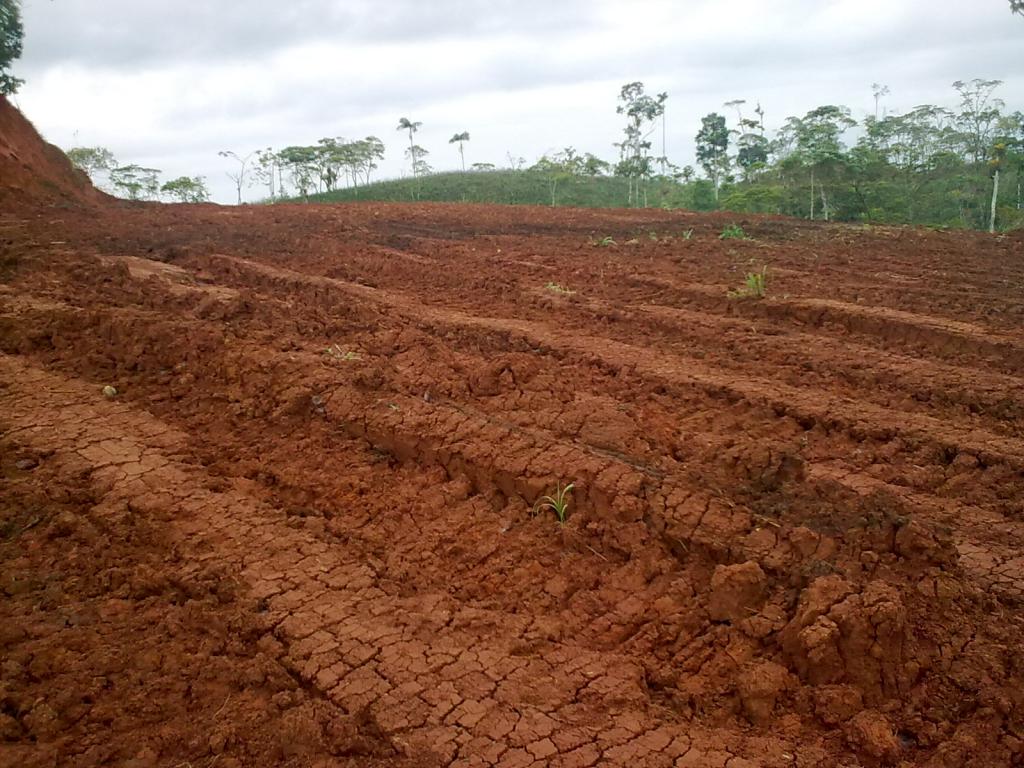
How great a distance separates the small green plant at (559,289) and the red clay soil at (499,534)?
40.8 inches

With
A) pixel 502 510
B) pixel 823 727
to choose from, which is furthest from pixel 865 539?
pixel 502 510

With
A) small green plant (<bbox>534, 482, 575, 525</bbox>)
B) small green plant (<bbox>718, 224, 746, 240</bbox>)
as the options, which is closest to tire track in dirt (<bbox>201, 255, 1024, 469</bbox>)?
small green plant (<bbox>534, 482, 575, 525</bbox>)

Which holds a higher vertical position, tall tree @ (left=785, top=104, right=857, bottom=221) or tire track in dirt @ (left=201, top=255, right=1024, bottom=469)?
tall tree @ (left=785, top=104, right=857, bottom=221)

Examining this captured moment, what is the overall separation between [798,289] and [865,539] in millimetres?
6185

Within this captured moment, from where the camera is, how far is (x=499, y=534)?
3.91m

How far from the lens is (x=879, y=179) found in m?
23.6

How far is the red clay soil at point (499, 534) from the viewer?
105 inches

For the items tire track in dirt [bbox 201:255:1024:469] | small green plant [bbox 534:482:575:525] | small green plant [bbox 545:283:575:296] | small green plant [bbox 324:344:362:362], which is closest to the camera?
small green plant [bbox 534:482:575:525]

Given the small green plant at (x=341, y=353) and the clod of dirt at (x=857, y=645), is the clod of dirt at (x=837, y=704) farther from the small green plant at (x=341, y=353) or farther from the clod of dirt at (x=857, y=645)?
the small green plant at (x=341, y=353)

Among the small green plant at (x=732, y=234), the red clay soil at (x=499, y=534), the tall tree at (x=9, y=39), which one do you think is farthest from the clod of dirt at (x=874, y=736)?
the tall tree at (x=9, y=39)

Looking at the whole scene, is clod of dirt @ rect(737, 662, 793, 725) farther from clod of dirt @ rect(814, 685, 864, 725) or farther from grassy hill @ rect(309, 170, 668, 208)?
grassy hill @ rect(309, 170, 668, 208)

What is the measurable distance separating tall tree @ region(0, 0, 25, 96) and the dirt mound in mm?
701

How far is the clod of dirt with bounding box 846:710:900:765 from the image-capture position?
2.55 metres

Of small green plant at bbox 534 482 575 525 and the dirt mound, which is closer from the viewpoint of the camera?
small green plant at bbox 534 482 575 525
